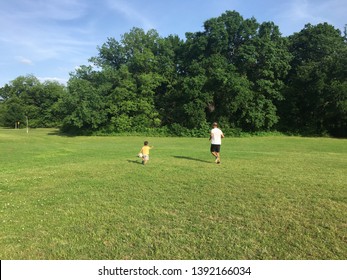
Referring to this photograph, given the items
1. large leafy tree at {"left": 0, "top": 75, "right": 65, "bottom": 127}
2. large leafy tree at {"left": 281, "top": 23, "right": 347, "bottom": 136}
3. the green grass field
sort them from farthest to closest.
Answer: large leafy tree at {"left": 0, "top": 75, "right": 65, "bottom": 127}
large leafy tree at {"left": 281, "top": 23, "right": 347, "bottom": 136}
the green grass field

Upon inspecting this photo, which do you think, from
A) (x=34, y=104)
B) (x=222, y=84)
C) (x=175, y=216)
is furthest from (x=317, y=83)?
(x=34, y=104)

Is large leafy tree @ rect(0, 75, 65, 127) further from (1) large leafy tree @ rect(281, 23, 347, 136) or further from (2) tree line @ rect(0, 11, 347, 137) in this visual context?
(1) large leafy tree @ rect(281, 23, 347, 136)

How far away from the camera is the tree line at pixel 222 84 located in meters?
38.1

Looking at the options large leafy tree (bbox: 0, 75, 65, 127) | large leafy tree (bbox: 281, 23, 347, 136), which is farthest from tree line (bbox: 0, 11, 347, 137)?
large leafy tree (bbox: 0, 75, 65, 127)

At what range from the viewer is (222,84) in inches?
1522

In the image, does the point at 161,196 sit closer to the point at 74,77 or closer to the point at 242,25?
the point at 242,25

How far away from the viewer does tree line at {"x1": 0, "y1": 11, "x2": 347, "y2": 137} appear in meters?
38.1

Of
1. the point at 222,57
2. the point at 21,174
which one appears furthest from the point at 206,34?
the point at 21,174

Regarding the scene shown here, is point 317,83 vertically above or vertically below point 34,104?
above

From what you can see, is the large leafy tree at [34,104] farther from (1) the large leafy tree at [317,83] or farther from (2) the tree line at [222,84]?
(1) the large leafy tree at [317,83]

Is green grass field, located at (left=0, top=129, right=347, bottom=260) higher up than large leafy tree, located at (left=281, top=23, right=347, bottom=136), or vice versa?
large leafy tree, located at (left=281, top=23, right=347, bottom=136)

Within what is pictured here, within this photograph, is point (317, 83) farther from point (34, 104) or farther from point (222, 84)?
point (34, 104)

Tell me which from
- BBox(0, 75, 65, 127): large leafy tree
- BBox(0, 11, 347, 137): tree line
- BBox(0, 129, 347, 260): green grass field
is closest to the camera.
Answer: BBox(0, 129, 347, 260): green grass field

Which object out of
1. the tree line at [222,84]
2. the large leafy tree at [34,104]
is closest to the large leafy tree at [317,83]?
the tree line at [222,84]
